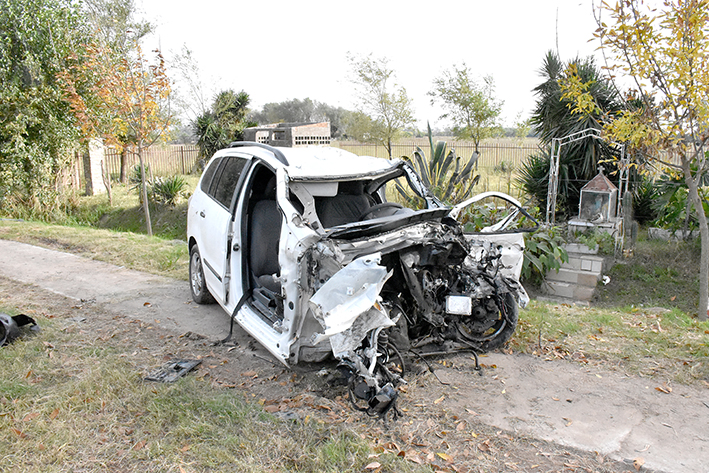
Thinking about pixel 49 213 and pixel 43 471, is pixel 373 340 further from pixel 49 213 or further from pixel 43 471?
pixel 49 213

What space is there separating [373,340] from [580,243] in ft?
24.9

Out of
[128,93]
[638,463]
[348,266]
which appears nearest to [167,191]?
[128,93]

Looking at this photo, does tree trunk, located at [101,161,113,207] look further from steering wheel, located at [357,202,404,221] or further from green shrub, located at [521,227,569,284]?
steering wheel, located at [357,202,404,221]

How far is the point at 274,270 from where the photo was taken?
5.25 meters

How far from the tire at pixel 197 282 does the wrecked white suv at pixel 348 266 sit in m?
0.11

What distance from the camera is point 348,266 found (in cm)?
355

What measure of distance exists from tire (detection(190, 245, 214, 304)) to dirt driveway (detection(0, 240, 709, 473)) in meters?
0.60

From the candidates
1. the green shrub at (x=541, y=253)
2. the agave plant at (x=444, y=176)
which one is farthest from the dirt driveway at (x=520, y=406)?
the agave plant at (x=444, y=176)

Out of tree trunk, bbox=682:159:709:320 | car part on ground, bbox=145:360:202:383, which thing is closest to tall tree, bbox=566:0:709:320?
tree trunk, bbox=682:159:709:320

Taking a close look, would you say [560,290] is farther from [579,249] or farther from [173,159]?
[173,159]

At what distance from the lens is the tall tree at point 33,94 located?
44.8 ft

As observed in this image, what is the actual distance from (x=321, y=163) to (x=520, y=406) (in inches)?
103

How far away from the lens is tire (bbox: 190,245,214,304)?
237 inches

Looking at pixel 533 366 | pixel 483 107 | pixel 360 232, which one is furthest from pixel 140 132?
pixel 483 107
